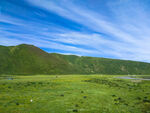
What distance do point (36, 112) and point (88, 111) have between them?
723 centimetres

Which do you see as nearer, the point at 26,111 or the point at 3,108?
the point at 26,111

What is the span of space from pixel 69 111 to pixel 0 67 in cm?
20501

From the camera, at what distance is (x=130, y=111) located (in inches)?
694

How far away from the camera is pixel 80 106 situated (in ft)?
64.2

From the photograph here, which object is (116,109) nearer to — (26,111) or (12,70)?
(26,111)

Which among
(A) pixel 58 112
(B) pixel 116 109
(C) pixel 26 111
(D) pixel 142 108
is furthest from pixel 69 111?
(D) pixel 142 108

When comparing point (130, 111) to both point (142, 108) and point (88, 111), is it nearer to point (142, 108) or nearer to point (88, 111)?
point (142, 108)

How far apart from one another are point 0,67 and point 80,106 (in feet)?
669

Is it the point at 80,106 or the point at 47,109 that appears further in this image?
the point at 80,106

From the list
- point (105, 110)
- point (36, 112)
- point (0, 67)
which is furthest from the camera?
point (0, 67)

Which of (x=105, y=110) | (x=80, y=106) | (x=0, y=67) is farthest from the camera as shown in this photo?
(x=0, y=67)

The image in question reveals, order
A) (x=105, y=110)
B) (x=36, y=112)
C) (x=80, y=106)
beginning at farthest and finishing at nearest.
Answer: (x=80, y=106) < (x=105, y=110) < (x=36, y=112)

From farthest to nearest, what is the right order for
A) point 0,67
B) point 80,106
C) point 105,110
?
point 0,67, point 80,106, point 105,110

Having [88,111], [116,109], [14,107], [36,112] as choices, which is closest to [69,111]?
[88,111]
